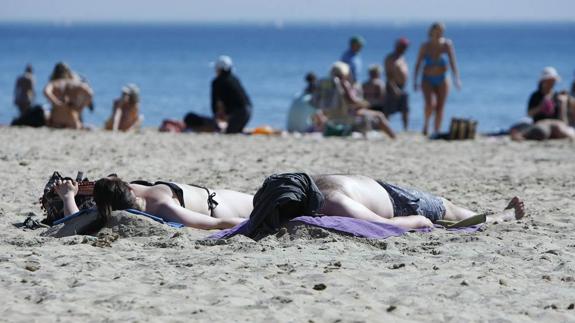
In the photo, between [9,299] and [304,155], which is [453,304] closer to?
[9,299]

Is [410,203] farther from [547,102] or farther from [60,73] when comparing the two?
[60,73]

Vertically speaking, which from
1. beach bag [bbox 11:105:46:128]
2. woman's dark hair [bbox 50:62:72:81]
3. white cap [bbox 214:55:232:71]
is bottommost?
beach bag [bbox 11:105:46:128]

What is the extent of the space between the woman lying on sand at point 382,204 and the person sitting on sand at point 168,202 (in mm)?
598

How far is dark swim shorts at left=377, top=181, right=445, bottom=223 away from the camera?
6.64m

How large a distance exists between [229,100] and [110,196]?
758 cm

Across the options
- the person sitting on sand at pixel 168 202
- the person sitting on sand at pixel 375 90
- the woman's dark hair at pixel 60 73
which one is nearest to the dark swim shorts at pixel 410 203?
the person sitting on sand at pixel 168 202

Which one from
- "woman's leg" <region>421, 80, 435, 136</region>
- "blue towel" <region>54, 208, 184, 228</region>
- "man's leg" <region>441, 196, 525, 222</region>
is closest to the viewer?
"blue towel" <region>54, 208, 184, 228</region>

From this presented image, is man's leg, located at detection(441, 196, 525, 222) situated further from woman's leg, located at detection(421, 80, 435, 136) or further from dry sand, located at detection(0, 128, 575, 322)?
woman's leg, located at detection(421, 80, 435, 136)

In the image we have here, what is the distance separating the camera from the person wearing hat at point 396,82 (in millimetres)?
15422

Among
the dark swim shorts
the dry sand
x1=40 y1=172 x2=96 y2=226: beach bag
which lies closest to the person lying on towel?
the dark swim shorts

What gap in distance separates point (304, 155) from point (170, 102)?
1737 cm

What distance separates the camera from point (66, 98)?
533 inches

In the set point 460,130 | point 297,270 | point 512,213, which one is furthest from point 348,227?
point 460,130

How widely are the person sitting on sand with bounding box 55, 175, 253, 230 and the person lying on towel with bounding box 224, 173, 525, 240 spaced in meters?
0.36
